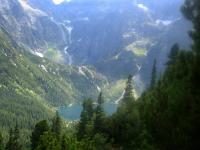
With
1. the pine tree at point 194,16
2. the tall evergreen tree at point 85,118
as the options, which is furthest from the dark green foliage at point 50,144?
the tall evergreen tree at point 85,118

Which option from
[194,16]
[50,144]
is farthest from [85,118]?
[194,16]

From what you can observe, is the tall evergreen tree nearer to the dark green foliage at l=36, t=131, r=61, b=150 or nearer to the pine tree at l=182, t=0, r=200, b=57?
the dark green foliage at l=36, t=131, r=61, b=150

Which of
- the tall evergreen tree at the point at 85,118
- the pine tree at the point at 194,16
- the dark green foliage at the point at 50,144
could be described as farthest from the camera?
A: the tall evergreen tree at the point at 85,118

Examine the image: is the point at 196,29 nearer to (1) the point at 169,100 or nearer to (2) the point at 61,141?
(1) the point at 169,100

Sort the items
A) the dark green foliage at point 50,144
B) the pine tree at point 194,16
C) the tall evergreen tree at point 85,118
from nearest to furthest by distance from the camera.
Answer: the pine tree at point 194,16 → the dark green foliage at point 50,144 → the tall evergreen tree at point 85,118

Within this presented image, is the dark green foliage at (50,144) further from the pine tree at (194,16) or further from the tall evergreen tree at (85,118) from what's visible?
the tall evergreen tree at (85,118)

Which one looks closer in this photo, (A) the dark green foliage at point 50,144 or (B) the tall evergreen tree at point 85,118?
(A) the dark green foliage at point 50,144

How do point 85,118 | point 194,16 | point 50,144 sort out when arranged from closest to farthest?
point 194,16 → point 50,144 → point 85,118

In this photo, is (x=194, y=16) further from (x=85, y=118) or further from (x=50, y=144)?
(x=85, y=118)

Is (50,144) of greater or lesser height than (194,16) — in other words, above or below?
above

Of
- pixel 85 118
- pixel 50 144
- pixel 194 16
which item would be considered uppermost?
pixel 85 118

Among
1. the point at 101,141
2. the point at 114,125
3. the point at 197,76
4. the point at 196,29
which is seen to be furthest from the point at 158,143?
the point at 114,125
